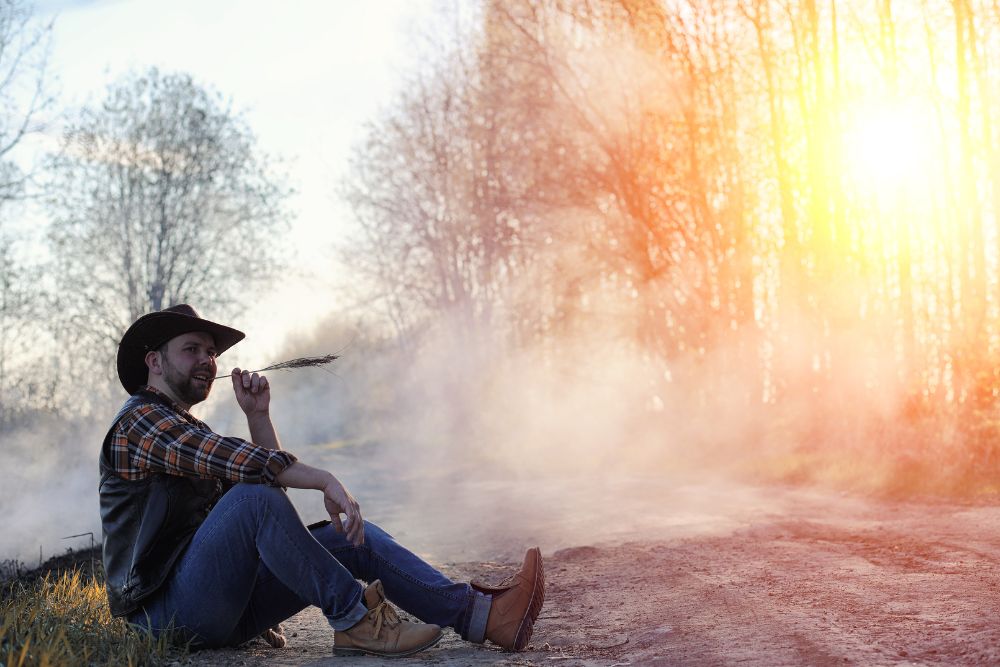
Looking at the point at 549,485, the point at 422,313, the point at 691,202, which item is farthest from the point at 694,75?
the point at 422,313

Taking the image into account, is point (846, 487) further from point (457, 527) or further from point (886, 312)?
point (457, 527)

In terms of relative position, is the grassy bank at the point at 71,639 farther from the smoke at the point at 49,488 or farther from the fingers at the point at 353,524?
the smoke at the point at 49,488

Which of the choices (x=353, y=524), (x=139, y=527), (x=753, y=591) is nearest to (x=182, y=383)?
(x=139, y=527)

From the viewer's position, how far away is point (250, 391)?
442 cm

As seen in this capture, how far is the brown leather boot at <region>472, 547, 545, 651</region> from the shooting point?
407cm

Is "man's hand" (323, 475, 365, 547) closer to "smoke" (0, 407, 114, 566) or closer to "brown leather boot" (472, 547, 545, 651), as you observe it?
"brown leather boot" (472, 547, 545, 651)

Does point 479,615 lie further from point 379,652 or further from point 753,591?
point 753,591

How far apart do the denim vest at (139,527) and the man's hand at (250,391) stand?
1.58ft

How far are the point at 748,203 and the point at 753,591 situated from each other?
1241 cm

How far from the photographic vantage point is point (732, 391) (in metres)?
17.6

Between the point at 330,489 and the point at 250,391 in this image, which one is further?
the point at 250,391

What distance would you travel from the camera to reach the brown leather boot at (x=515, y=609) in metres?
4.07

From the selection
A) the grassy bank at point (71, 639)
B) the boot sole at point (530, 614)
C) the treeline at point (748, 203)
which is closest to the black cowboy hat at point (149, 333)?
the grassy bank at point (71, 639)

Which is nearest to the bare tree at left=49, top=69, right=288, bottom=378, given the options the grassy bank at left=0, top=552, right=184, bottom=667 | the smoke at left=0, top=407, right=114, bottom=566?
the smoke at left=0, top=407, right=114, bottom=566
